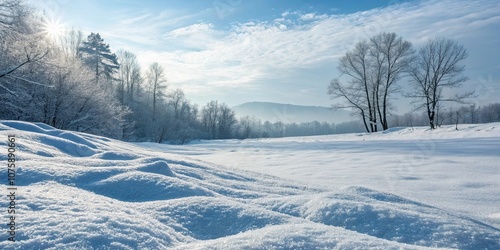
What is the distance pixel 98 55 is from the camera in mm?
37031

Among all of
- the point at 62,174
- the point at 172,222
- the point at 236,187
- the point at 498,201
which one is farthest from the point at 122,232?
the point at 498,201

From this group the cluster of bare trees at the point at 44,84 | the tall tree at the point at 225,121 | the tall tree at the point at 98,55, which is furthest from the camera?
the tall tree at the point at 225,121

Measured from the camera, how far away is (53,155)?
338 centimetres

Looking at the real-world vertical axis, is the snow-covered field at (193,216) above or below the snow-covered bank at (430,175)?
above

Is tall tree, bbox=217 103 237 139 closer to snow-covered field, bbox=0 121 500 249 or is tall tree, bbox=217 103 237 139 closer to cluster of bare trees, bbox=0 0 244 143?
cluster of bare trees, bbox=0 0 244 143

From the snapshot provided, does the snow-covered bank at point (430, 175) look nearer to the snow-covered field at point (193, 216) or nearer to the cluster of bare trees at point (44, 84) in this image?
the snow-covered field at point (193, 216)

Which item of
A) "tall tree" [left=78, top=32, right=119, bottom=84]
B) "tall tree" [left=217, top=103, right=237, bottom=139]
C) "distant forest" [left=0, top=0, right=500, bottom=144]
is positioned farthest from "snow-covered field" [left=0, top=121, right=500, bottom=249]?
"tall tree" [left=217, top=103, right=237, bottom=139]

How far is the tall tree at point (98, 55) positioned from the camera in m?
35.9

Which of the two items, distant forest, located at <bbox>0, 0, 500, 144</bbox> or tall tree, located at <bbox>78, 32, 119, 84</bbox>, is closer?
distant forest, located at <bbox>0, 0, 500, 144</bbox>

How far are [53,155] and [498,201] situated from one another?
19.9ft

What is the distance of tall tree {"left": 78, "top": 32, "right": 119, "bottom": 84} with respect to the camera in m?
35.9

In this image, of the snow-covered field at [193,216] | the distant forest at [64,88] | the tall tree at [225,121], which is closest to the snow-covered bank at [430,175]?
the snow-covered field at [193,216]

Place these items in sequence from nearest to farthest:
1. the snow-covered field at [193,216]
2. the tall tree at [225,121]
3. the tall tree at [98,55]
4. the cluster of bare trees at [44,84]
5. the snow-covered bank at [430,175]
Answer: the snow-covered field at [193,216] < the snow-covered bank at [430,175] < the cluster of bare trees at [44,84] < the tall tree at [98,55] < the tall tree at [225,121]

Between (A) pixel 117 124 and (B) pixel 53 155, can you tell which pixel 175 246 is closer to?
(B) pixel 53 155
